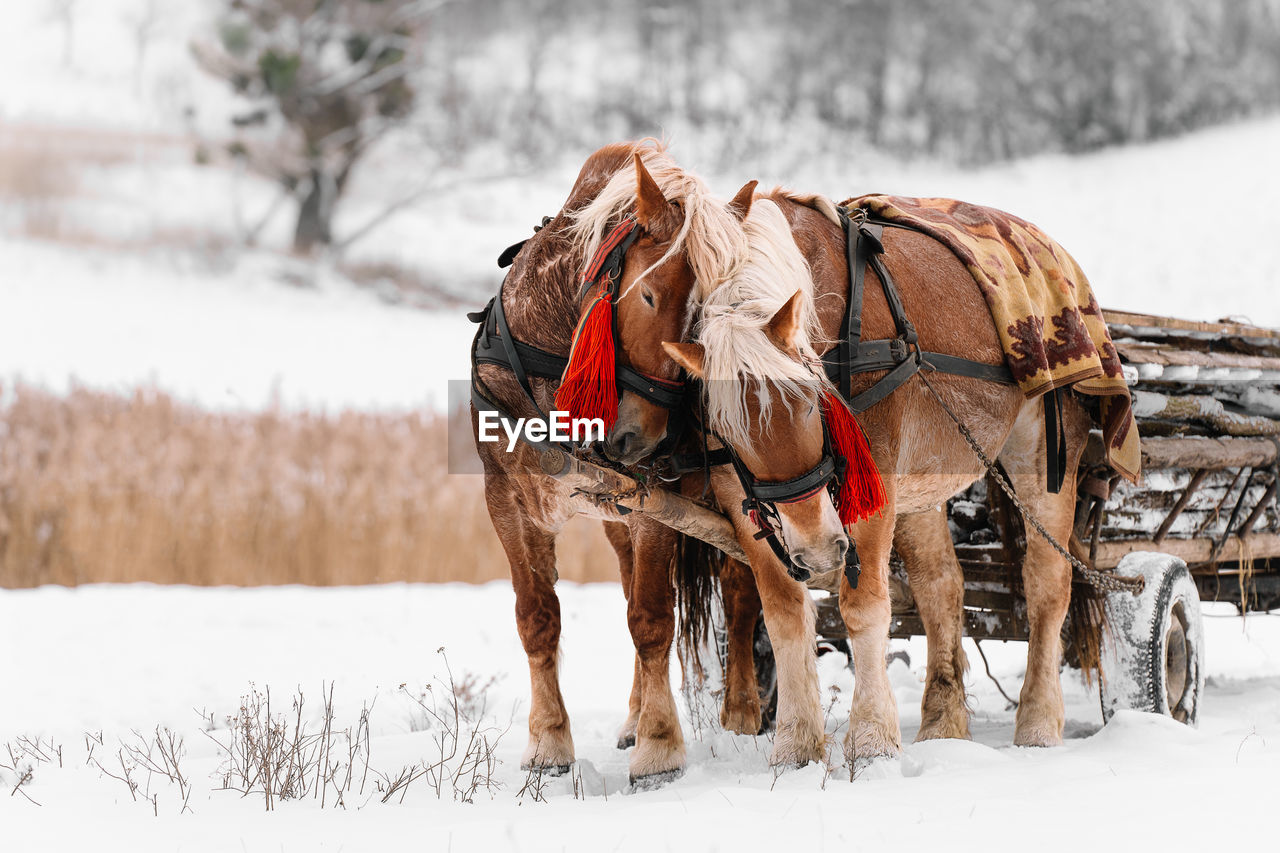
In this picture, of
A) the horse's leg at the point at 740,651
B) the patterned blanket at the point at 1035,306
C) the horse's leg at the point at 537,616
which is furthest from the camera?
the horse's leg at the point at 740,651

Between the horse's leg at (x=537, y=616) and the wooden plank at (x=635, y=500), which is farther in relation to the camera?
the horse's leg at (x=537, y=616)

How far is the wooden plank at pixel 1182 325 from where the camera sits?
12.3 ft

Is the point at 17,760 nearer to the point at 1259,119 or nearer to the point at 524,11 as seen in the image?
the point at 524,11

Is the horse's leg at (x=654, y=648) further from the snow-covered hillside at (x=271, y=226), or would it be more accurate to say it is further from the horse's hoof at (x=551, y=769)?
the snow-covered hillside at (x=271, y=226)

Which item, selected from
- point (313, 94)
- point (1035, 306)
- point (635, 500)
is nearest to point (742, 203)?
point (635, 500)

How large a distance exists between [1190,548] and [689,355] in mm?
2648

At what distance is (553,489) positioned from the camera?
3.14 metres

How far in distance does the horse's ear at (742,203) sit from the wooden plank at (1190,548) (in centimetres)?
199

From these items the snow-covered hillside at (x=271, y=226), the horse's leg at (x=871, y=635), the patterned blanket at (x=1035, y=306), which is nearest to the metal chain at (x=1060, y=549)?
the patterned blanket at (x=1035, y=306)

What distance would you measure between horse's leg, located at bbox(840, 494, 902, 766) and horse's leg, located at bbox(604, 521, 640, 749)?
3.65 feet

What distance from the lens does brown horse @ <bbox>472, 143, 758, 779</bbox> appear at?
254 cm

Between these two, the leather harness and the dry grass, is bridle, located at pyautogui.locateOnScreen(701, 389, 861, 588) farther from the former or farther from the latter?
the dry grass

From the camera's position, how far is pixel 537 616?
11.2 feet

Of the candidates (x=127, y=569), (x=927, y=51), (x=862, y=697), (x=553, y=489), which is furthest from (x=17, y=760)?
(x=927, y=51)
